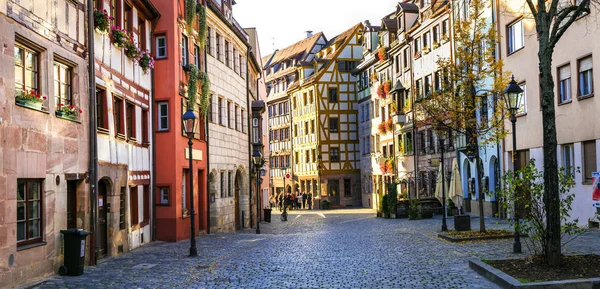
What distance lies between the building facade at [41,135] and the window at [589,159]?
642 inches

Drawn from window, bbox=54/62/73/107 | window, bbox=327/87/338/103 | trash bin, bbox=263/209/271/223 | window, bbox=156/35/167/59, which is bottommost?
trash bin, bbox=263/209/271/223

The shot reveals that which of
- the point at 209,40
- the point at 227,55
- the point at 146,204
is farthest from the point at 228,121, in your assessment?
the point at 146,204

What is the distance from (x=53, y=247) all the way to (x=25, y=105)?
3018 mm

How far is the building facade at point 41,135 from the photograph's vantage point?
1218cm

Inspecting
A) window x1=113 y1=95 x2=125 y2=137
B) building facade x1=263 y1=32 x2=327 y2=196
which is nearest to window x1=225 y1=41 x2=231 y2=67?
window x1=113 y1=95 x2=125 y2=137

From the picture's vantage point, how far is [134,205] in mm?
21469

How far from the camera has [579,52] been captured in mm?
24000

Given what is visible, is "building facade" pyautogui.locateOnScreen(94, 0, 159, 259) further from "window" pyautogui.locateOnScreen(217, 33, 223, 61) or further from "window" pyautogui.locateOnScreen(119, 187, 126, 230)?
"window" pyautogui.locateOnScreen(217, 33, 223, 61)

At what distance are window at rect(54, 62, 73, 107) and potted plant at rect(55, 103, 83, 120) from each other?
0.10m

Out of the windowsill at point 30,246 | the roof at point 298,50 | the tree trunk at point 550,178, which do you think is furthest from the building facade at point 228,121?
the roof at point 298,50

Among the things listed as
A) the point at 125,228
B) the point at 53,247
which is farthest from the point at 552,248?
the point at 125,228

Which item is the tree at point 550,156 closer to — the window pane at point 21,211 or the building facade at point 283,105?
the window pane at point 21,211

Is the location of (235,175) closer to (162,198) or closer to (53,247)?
(162,198)

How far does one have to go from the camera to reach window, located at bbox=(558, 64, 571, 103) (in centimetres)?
2506
